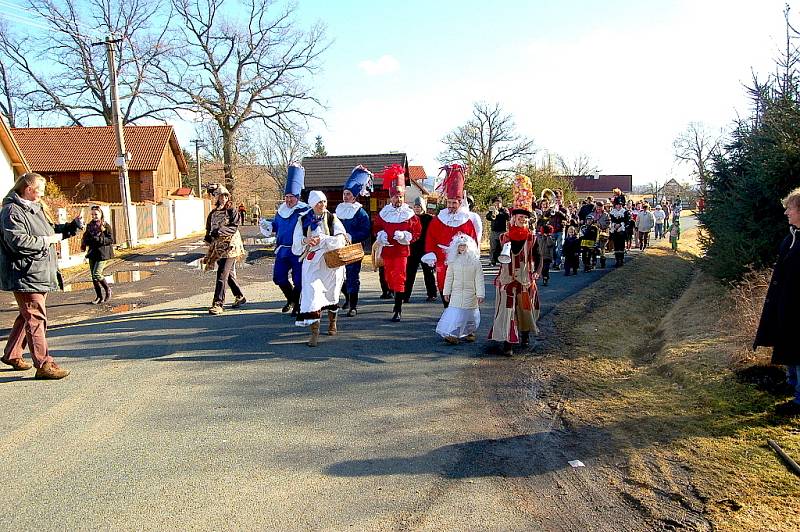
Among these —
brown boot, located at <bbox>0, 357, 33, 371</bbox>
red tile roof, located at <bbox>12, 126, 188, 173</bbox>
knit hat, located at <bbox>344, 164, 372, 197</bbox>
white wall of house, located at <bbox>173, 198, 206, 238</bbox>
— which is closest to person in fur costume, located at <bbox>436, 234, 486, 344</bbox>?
knit hat, located at <bbox>344, 164, 372, 197</bbox>

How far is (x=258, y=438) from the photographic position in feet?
17.0

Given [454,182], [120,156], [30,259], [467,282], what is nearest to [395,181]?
[454,182]

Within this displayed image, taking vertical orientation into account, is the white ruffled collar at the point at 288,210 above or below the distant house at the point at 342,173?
below

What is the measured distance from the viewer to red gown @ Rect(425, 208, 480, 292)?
8.89 metres

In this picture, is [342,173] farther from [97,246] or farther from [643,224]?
[97,246]

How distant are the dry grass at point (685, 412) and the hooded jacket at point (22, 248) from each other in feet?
18.1

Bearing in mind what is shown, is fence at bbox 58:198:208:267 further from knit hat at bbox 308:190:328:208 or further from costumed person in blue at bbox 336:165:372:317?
knit hat at bbox 308:190:328:208

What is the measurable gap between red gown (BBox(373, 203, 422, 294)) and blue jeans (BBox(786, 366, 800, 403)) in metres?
5.47

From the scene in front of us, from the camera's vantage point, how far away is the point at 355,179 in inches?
425

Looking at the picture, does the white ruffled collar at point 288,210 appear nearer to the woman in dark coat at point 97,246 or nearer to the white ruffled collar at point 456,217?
the white ruffled collar at point 456,217

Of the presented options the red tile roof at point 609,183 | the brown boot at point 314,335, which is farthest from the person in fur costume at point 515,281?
the red tile roof at point 609,183

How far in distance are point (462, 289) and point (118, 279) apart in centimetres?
1212

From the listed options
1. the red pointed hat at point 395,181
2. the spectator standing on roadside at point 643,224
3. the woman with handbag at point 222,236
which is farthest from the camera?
the spectator standing on roadside at point 643,224

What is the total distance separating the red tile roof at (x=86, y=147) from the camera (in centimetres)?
4359
